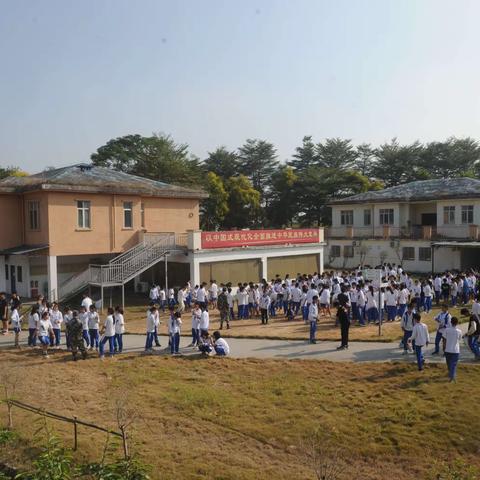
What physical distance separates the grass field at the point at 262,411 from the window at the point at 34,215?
491 inches

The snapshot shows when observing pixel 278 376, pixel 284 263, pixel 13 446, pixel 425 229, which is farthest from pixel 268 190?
pixel 13 446

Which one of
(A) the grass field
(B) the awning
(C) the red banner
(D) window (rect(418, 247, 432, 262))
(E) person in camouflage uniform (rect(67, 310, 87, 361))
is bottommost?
(A) the grass field

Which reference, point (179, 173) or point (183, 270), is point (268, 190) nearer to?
point (179, 173)

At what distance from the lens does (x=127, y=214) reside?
95.3 ft

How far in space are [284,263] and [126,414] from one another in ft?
71.8

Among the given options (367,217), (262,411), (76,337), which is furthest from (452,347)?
(367,217)

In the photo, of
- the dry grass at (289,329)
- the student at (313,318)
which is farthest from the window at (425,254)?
the student at (313,318)

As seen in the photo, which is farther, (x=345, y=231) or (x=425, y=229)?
(x=345, y=231)

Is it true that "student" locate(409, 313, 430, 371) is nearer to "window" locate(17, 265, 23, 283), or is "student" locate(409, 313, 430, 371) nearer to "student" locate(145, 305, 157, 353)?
"student" locate(145, 305, 157, 353)

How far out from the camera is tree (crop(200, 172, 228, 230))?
50438 millimetres

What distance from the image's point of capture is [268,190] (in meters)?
61.3

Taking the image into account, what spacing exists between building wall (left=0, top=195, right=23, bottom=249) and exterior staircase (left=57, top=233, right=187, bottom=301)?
371 centimetres

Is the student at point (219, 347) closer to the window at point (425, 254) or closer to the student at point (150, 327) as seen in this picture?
the student at point (150, 327)

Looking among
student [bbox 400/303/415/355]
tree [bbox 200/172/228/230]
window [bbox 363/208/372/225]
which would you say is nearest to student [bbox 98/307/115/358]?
student [bbox 400/303/415/355]
